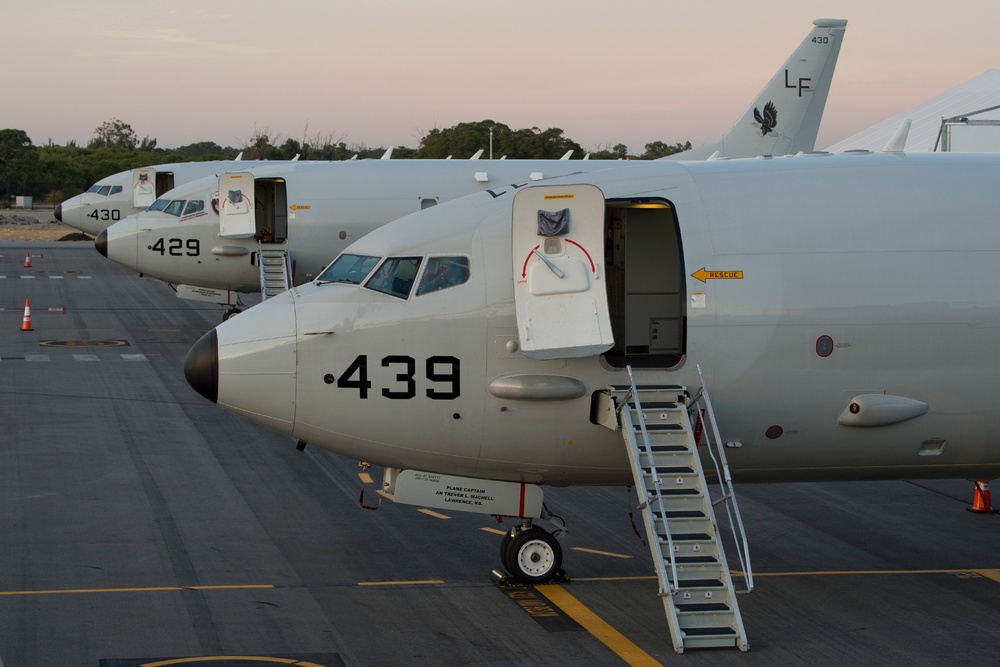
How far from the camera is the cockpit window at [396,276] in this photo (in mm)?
13469

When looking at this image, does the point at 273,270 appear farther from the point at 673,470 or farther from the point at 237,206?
the point at 673,470

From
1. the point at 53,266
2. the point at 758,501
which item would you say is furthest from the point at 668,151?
the point at 758,501

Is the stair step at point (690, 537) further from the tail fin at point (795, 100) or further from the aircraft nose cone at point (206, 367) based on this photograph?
the tail fin at point (795, 100)

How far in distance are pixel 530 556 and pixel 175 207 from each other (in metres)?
25.5

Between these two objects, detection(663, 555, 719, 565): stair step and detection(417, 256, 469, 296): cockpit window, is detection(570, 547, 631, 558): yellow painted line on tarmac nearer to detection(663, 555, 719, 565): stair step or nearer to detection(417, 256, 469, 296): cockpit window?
detection(663, 555, 719, 565): stair step

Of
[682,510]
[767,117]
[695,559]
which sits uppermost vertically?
[767,117]

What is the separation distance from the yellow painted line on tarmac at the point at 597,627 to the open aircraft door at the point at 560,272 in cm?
277

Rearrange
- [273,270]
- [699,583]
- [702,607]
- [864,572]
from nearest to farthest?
1. [702,607]
2. [699,583]
3. [864,572]
4. [273,270]

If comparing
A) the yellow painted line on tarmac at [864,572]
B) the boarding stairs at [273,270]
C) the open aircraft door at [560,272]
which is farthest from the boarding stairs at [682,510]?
the boarding stairs at [273,270]

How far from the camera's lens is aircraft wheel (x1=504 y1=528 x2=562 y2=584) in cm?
1390

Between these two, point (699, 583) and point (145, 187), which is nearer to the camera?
point (699, 583)

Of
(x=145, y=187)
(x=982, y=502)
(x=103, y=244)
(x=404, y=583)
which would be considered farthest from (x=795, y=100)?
(x=404, y=583)

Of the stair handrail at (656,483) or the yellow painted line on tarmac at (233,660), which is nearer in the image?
the yellow painted line on tarmac at (233,660)

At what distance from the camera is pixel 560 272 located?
42.4ft
